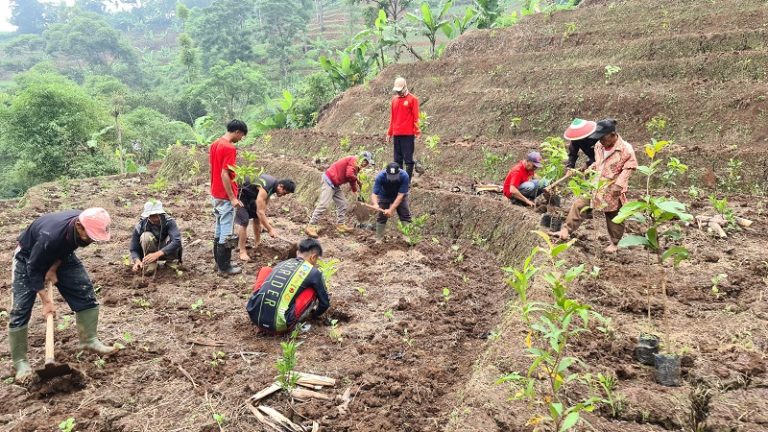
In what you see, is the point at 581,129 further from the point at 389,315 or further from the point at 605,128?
the point at 389,315

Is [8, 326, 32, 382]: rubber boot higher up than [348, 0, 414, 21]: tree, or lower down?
lower down

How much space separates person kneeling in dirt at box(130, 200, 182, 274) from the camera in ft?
20.0

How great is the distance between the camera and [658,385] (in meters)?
3.72

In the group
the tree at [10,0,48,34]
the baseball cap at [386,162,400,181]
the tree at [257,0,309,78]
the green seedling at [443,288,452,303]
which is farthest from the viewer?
the tree at [10,0,48,34]

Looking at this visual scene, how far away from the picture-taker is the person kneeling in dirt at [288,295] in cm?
477

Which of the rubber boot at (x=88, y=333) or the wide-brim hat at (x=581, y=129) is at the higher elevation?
the wide-brim hat at (x=581, y=129)

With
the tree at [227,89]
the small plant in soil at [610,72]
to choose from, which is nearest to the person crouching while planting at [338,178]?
the small plant in soil at [610,72]

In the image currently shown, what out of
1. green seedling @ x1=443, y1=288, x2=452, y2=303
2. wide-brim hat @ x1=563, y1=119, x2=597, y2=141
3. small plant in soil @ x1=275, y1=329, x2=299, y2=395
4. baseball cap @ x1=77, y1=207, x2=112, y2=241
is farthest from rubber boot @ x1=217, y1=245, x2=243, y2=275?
wide-brim hat @ x1=563, y1=119, x2=597, y2=141

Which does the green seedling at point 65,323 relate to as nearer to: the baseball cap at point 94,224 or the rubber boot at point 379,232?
the baseball cap at point 94,224

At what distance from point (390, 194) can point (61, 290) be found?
14.7 ft

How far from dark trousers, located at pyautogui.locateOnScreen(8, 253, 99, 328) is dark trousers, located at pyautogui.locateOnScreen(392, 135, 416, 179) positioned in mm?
5708

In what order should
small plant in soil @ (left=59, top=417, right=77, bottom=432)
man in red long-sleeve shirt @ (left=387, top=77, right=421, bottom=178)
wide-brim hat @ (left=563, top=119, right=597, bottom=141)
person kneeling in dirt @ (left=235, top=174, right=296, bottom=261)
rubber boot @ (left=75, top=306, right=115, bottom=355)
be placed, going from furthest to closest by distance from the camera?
1. man in red long-sleeve shirt @ (left=387, top=77, right=421, bottom=178)
2. person kneeling in dirt @ (left=235, top=174, right=296, bottom=261)
3. wide-brim hat @ (left=563, top=119, right=597, bottom=141)
4. rubber boot @ (left=75, top=306, right=115, bottom=355)
5. small plant in soil @ (left=59, top=417, right=77, bottom=432)

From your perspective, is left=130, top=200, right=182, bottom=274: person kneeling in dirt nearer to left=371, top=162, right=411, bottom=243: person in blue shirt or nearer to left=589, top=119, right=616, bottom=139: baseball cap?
left=371, top=162, right=411, bottom=243: person in blue shirt

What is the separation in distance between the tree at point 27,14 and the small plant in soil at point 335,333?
115870mm
